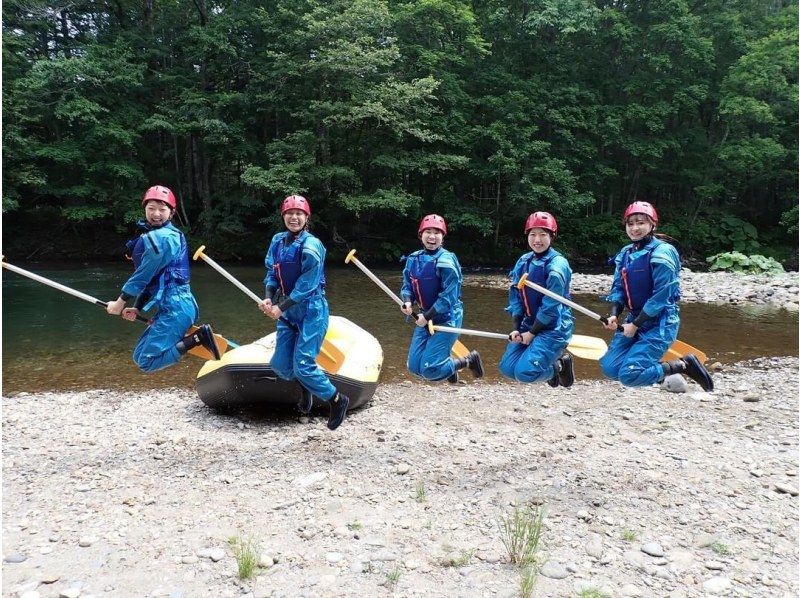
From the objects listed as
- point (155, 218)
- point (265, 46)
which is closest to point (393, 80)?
point (265, 46)

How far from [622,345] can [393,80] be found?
20.9 meters

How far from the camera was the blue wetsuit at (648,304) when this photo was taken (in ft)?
15.6

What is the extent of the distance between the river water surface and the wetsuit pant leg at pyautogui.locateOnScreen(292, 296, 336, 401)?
536 cm

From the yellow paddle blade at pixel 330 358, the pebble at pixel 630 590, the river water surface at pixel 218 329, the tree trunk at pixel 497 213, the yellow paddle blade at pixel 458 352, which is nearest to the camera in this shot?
the pebble at pixel 630 590

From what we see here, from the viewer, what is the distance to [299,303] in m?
5.12

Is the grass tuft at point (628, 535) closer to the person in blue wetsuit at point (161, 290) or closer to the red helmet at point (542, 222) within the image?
the red helmet at point (542, 222)

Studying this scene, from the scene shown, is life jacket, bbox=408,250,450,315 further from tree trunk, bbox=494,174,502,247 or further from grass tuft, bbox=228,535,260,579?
tree trunk, bbox=494,174,502,247

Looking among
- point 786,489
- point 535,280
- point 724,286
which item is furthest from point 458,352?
point 724,286

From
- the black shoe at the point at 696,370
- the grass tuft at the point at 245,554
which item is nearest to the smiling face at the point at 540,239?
the black shoe at the point at 696,370

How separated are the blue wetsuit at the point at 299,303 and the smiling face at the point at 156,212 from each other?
3.17ft

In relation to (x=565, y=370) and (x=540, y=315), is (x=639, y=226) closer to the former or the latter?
(x=540, y=315)

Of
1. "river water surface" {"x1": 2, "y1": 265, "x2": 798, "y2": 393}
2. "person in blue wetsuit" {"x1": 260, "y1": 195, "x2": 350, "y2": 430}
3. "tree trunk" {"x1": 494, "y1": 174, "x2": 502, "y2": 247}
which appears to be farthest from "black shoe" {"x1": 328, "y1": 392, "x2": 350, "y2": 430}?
"tree trunk" {"x1": 494, "y1": 174, "x2": 502, "y2": 247}

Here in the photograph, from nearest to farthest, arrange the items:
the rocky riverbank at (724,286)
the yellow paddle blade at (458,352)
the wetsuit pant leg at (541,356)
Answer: the wetsuit pant leg at (541,356) → the yellow paddle blade at (458,352) → the rocky riverbank at (724,286)

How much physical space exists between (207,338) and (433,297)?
2.20 m
